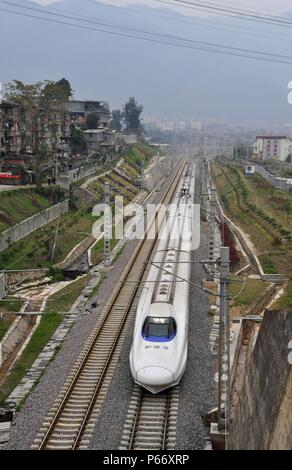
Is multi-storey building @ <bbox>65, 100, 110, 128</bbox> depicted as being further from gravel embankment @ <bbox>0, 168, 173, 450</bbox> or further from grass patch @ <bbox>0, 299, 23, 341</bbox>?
gravel embankment @ <bbox>0, 168, 173, 450</bbox>

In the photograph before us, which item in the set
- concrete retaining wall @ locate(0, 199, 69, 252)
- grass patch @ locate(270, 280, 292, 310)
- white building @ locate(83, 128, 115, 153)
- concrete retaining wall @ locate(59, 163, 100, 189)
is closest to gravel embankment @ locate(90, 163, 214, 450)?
grass patch @ locate(270, 280, 292, 310)

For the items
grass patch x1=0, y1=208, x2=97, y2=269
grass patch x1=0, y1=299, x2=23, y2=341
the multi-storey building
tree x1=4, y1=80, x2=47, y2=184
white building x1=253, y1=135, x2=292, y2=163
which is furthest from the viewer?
white building x1=253, y1=135, x2=292, y2=163

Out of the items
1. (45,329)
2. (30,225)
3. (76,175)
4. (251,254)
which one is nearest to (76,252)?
(30,225)

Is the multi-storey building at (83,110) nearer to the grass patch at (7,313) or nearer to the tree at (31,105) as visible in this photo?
the tree at (31,105)

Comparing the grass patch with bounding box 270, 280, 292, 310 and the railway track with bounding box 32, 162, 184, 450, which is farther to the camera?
the grass patch with bounding box 270, 280, 292, 310

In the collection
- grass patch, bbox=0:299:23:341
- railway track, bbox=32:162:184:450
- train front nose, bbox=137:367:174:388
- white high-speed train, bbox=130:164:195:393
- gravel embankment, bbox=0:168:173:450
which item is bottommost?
grass patch, bbox=0:299:23:341

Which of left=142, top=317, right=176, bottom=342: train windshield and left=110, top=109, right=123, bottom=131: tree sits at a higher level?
left=110, top=109, right=123, bottom=131: tree
